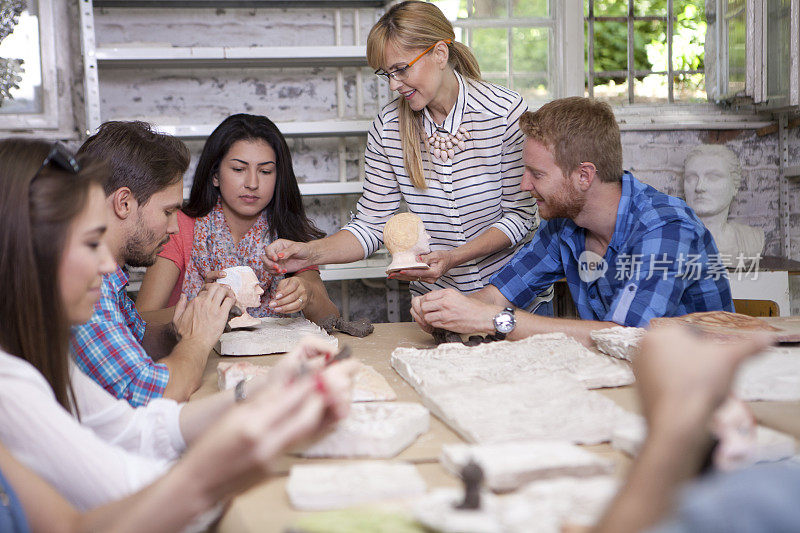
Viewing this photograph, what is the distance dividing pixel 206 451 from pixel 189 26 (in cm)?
406

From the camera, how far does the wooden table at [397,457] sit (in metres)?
1.19

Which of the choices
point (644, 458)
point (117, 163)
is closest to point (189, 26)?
point (117, 163)

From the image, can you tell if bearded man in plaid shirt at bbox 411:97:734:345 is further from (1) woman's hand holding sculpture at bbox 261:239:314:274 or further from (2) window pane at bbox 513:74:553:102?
(2) window pane at bbox 513:74:553:102

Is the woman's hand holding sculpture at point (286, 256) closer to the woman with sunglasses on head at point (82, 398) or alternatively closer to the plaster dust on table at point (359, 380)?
the plaster dust on table at point (359, 380)

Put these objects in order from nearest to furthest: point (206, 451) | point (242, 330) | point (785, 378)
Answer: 1. point (206, 451)
2. point (785, 378)
3. point (242, 330)

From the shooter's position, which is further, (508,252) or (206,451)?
(508,252)

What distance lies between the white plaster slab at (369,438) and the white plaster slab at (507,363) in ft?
1.08

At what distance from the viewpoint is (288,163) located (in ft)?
10.9

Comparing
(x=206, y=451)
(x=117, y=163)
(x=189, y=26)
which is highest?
(x=189, y=26)

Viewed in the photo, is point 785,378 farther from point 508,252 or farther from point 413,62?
point 413,62

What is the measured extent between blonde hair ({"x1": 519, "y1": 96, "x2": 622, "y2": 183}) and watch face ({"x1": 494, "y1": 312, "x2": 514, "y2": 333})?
57cm

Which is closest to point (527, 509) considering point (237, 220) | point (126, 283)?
point (126, 283)

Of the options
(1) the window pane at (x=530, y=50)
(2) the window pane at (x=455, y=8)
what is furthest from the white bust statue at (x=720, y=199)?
(2) the window pane at (x=455, y=8)

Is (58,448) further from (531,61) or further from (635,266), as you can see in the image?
(531,61)
